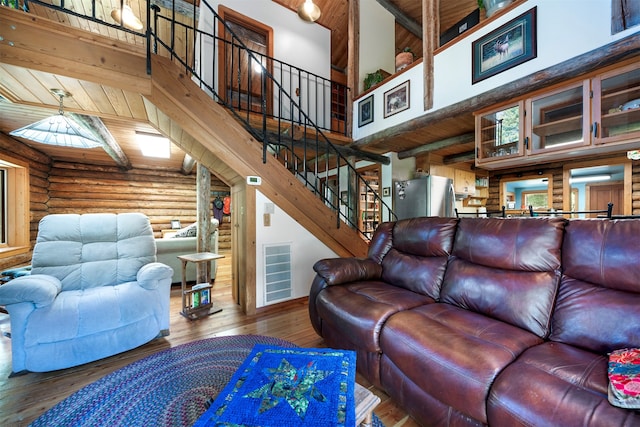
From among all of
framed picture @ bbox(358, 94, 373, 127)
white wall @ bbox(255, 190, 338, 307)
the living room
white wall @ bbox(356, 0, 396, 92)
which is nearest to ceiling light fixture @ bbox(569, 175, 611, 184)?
the living room

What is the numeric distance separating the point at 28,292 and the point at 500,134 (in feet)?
14.4

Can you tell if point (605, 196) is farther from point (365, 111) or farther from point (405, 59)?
point (365, 111)

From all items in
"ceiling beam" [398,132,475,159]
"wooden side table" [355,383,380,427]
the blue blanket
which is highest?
"ceiling beam" [398,132,475,159]

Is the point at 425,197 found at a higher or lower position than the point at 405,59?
lower

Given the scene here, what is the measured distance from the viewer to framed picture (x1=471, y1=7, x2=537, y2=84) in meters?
2.47

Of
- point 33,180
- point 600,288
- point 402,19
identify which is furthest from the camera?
point 402,19

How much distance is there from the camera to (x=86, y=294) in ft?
6.56

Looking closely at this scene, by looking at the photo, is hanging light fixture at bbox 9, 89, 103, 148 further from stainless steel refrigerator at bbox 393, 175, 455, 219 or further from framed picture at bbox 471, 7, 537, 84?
stainless steel refrigerator at bbox 393, 175, 455, 219

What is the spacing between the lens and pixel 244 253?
2.83m

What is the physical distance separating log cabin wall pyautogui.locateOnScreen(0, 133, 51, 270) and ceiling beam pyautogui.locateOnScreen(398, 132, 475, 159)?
6.44 meters

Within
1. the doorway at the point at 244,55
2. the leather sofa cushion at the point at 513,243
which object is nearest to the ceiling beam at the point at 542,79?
the leather sofa cushion at the point at 513,243

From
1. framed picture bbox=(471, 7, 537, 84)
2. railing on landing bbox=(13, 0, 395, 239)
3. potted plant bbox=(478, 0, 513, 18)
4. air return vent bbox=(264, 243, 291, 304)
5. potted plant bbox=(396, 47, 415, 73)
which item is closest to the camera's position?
framed picture bbox=(471, 7, 537, 84)

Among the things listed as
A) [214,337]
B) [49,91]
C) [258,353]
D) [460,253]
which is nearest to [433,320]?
[460,253]

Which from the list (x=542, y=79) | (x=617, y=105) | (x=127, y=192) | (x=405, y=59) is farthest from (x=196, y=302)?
(x=127, y=192)
